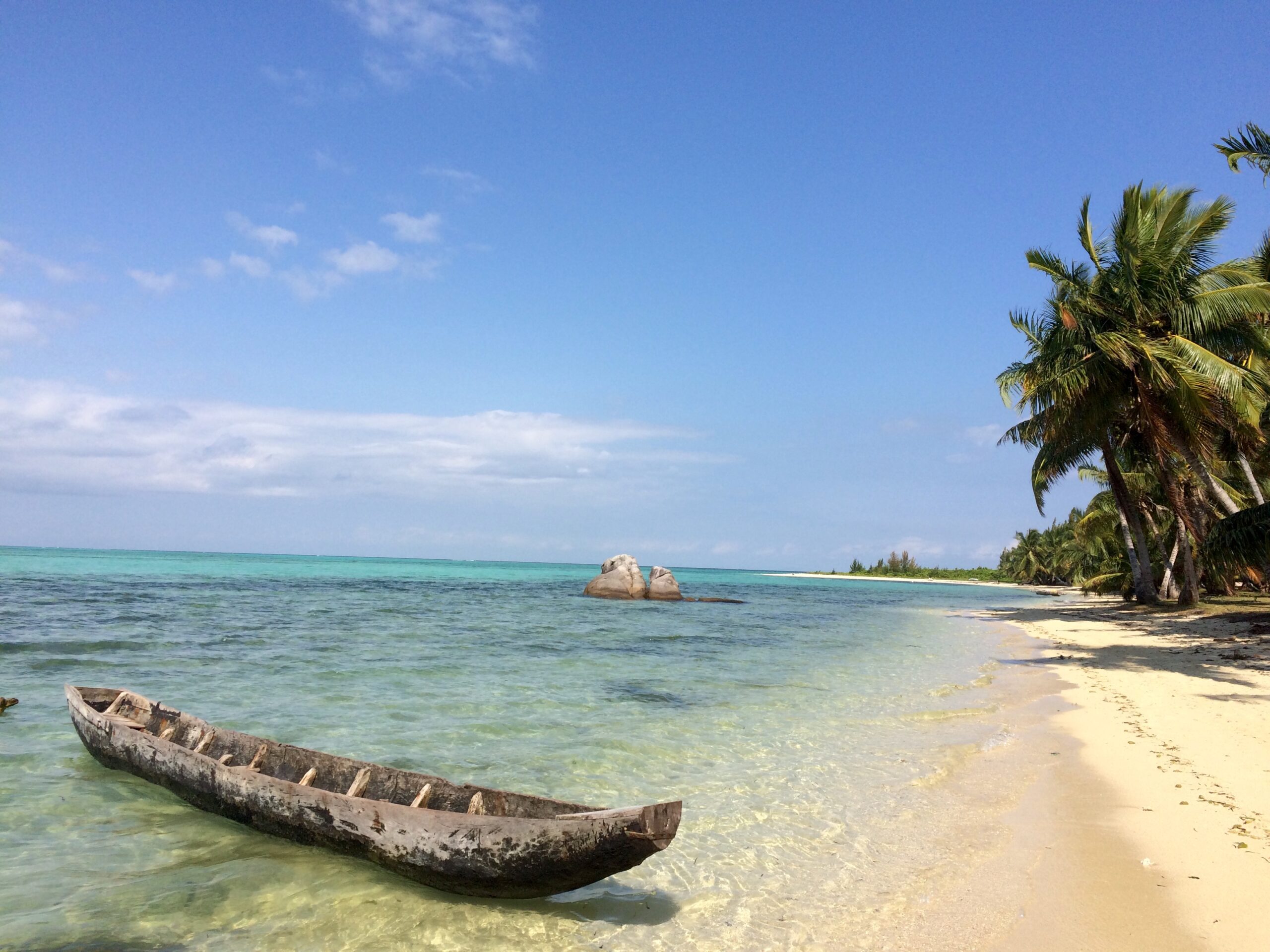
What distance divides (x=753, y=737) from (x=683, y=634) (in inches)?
641

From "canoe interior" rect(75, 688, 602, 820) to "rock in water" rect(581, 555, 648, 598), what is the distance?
36308 millimetres

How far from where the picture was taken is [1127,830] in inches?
271

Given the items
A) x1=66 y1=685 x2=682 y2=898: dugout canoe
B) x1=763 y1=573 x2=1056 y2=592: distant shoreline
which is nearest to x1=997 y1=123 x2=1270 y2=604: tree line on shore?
x1=66 y1=685 x2=682 y2=898: dugout canoe

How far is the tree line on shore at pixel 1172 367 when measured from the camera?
20172mm

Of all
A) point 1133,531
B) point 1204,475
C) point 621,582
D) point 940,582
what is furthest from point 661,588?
point 940,582

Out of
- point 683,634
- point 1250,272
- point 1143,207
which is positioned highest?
point 1143,207

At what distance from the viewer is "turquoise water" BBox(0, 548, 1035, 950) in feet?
17.9

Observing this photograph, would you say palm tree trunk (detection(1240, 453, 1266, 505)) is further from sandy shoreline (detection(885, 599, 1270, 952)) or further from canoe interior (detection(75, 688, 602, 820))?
canoe interior (detection(75, 688, 602, 820))

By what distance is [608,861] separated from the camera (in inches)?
201

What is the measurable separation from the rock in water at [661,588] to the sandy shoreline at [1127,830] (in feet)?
101

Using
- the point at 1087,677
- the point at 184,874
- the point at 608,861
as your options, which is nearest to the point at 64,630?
the point at 184,874

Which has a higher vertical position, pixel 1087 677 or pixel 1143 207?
pixel 1143 207

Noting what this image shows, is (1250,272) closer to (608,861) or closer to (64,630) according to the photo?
(608,861)

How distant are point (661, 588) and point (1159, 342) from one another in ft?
97.2
